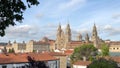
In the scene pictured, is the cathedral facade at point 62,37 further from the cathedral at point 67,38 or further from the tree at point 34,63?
the tree at point 34,63

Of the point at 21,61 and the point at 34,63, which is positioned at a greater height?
the point at 21,61

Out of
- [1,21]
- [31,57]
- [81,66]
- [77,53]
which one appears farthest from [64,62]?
[1,21]

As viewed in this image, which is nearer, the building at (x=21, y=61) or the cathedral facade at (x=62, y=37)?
the building at (x=21, y=61)

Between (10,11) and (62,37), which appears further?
(62,37)

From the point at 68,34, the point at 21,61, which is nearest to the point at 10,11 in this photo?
the point at 21,61

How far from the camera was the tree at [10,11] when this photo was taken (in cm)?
1169

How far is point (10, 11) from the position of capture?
11.8 metres

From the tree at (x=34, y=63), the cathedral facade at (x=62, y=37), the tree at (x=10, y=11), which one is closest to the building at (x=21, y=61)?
the tree at (x=34, y=63)

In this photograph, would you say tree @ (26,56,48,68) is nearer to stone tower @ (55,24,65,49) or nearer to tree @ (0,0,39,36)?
tree @ (0,0,39,36)

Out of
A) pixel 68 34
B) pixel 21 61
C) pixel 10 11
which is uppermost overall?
pixel 68 34

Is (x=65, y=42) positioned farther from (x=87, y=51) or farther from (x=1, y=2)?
(x=1, y=2)

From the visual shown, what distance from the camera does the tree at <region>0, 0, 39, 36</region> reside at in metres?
11.7

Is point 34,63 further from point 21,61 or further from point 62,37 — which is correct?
point 62,37

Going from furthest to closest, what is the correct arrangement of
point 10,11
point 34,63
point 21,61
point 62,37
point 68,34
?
point 62,37 < point 68,34 < point 34,63 < point 21,61 < point 10,11
